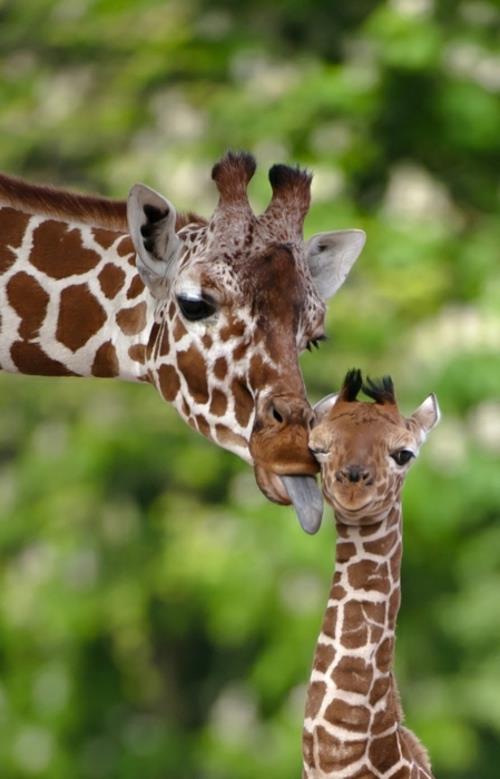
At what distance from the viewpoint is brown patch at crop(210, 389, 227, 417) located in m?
5.41

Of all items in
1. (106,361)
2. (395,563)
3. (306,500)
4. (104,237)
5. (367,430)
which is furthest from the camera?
(104,237)

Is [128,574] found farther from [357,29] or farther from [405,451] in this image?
[405,451]

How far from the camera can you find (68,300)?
5.98 meters

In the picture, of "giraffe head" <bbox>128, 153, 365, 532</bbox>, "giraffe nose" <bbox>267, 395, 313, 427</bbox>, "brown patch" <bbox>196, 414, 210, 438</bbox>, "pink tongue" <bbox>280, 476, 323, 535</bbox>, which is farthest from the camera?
"brown patch" <bbox>196, 414, 210, 438</bbox>

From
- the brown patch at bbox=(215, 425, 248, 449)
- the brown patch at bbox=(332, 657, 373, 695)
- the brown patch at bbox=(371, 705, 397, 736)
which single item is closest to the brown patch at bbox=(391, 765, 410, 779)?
the brown patch at bbox=(371, 705, 397, 736)

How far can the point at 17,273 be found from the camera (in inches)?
239

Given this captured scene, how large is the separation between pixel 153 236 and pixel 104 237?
49 cm

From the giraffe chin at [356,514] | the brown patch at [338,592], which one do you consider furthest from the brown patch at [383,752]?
the giraffe chin at [356,514]

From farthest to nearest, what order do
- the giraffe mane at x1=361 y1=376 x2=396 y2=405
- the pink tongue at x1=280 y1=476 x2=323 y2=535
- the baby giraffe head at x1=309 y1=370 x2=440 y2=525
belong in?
the giraffe mane at x1=361 y1=376 x2=396 y2=405, the baby giraffe head at x1=309 y1=370 x2=440 y2=525, the pink tongue at x1=280 y1=476 x2=323 y2=535

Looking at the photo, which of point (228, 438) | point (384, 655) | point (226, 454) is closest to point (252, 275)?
point (228, 438)

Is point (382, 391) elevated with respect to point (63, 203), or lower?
lower

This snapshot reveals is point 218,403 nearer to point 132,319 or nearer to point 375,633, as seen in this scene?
point 132,319

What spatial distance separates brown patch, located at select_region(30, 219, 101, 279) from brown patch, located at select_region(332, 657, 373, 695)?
1423 millimetres

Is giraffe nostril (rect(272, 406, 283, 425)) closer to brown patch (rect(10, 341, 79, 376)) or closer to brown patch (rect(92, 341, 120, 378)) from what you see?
brown patch (rect(92, 341, 120, 378))
